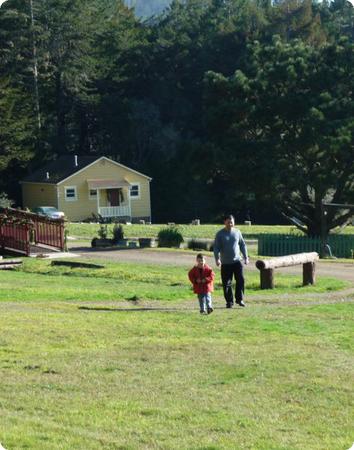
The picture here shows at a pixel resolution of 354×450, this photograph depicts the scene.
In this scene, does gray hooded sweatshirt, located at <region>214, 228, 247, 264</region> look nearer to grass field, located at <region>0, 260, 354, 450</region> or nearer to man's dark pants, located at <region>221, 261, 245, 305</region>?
man's dark pants, located at <region>221, 261, 245, 305</region>

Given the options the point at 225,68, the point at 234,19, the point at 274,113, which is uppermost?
the point at 234,19

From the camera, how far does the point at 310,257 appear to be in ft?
70.8

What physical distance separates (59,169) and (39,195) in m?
2.46

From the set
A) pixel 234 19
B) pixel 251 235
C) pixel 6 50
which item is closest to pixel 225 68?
pixel 234 19

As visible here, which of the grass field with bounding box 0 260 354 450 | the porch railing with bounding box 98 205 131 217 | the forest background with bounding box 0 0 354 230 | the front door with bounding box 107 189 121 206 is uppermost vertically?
the forest background with bounding box 0 0 354 230

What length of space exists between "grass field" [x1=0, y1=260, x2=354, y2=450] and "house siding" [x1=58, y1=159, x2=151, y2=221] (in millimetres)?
51950

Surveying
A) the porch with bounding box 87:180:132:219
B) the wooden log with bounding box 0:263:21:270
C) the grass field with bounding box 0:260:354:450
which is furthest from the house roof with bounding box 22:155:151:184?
the grass field with bounding box 0:260:354:450

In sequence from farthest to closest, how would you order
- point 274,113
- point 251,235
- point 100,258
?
point 251,235 < point 274,113 < point 100,258

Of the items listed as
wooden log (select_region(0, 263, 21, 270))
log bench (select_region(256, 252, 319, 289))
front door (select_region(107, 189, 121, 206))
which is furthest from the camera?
front door (select_region(107, 189, 121, 206))

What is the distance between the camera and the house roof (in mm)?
71188

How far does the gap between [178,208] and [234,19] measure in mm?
19164

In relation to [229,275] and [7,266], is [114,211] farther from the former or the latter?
[229,275]

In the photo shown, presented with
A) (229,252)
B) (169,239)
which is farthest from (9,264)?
(229,252)

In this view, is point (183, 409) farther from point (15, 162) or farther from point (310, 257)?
point (15, 162)
